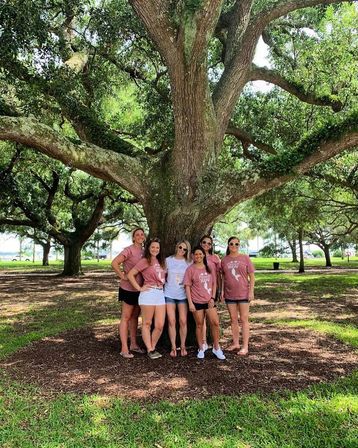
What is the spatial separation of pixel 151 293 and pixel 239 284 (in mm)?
1380

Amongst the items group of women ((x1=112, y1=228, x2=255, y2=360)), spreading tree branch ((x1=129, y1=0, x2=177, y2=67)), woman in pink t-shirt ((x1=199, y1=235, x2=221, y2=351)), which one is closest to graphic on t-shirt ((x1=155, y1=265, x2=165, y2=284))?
group of women ((x1=112, y1=228, x2=255, y2=360))

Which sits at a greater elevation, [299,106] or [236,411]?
[299,106]

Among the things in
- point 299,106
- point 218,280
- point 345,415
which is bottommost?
point 345,415

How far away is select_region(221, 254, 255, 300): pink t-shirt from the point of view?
668cm

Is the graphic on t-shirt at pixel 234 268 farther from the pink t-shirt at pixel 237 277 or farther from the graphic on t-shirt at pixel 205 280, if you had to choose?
the graphic on t-shirt at pixel 205 280

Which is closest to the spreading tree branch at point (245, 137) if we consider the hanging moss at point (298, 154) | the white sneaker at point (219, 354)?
the hanging moss at point (298, 154)

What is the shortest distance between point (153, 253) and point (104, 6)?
23.1ft

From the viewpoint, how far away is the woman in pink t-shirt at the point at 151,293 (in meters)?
6.33

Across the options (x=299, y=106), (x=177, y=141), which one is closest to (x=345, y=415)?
(x=177, y=141)

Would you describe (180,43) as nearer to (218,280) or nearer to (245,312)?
(218,280)

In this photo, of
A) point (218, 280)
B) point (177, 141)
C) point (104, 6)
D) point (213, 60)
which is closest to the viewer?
point (218, 280)

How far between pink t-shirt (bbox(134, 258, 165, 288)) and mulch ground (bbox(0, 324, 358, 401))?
1123 millimetres

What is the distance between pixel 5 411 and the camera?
4.47 metres

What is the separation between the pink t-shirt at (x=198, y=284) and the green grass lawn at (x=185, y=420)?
1794mm
